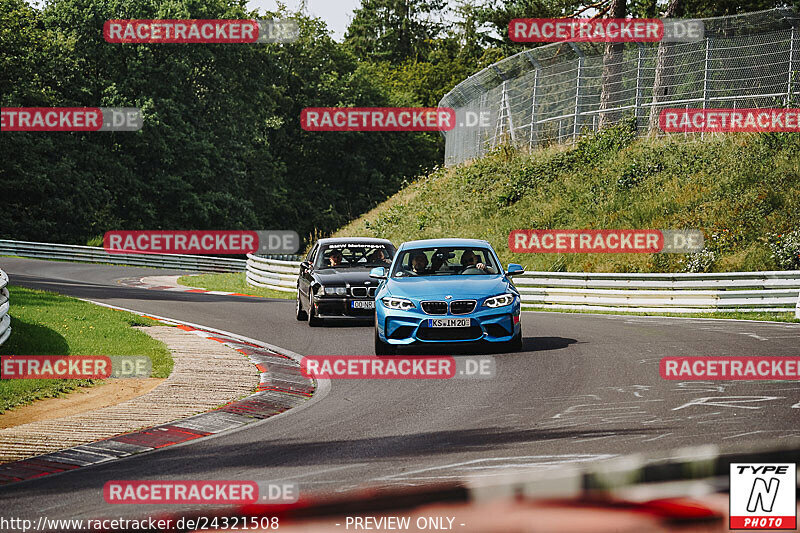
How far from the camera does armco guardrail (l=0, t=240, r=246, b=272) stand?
45094 millimetres

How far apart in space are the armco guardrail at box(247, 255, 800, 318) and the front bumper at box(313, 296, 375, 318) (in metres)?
7.94

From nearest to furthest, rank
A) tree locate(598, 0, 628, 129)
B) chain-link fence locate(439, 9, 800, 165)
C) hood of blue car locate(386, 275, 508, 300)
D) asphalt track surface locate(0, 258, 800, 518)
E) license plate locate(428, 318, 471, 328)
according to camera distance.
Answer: asphalt track surface locate(0, 258, 800, 518) → license plate locate(428, 318, 471, 328) → hood of blue car locate(386, 275, 508, 300) → chain-link fence locate(439, 9, 800, 165) → tree locate(598, 0, 628, 129)

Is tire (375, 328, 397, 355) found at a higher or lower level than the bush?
lower

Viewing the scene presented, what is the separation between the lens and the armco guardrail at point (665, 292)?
20578 mm

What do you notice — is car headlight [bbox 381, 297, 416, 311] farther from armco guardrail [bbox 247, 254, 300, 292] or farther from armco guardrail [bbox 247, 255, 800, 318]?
armco guardrail [bbox 247, 254, 300, 292]

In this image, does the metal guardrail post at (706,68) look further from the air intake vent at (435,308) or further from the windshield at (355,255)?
the air intake vent at (435,308)

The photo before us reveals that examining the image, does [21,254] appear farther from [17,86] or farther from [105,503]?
[105,503]

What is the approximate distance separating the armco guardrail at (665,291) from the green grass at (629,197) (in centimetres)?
351

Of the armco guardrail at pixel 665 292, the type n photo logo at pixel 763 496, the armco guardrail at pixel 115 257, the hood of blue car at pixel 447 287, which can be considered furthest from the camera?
the armco guardrail at pixel 115 257

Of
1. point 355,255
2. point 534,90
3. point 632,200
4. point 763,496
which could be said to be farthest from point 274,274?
point 763,496

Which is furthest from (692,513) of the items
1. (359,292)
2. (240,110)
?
(240,110)

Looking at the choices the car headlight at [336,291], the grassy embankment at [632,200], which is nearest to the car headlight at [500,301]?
the car headlight at [336,291]

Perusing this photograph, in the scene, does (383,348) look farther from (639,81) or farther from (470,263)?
(639,81)

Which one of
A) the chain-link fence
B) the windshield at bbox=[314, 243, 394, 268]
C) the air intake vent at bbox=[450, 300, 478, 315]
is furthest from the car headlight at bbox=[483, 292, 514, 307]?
the chain-link fence
